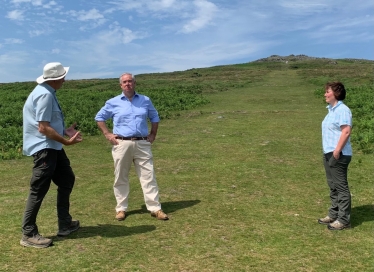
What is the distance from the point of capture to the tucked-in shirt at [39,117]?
5.05 meters

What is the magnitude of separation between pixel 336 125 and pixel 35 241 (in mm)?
4659

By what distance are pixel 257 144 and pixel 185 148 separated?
2.42 metres

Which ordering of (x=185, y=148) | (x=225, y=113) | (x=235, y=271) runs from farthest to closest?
(x=225, y=113)
(x=185, y=148)
(x=235, y=271)

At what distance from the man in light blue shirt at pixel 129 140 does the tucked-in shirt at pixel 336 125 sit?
288 cm

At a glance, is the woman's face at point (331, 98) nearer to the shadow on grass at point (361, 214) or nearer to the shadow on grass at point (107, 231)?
the shadow on grass at point (361, 214)

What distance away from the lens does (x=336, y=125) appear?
229 inches

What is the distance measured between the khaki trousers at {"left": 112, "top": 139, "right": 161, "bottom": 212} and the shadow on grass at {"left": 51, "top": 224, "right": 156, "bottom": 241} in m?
Result: 0.52

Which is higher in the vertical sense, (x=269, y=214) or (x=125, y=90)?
(x=125, y=90)

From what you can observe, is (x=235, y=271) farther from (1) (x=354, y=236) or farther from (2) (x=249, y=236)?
(1) (x=354, y=236)

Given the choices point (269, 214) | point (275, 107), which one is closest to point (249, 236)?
point (269, 214)

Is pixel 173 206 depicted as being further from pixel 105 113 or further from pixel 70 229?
pixel 105 113

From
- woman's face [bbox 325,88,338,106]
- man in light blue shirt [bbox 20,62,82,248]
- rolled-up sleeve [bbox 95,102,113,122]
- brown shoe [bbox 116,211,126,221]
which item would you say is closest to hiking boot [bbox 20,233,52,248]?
man in light blue shirt [bbox 20,62,82,248]

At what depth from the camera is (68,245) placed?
5449mm

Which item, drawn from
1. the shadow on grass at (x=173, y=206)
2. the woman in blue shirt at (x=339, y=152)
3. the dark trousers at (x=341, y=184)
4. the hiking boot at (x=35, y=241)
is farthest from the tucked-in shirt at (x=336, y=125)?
the hiking boot at (x=35, y=241)
